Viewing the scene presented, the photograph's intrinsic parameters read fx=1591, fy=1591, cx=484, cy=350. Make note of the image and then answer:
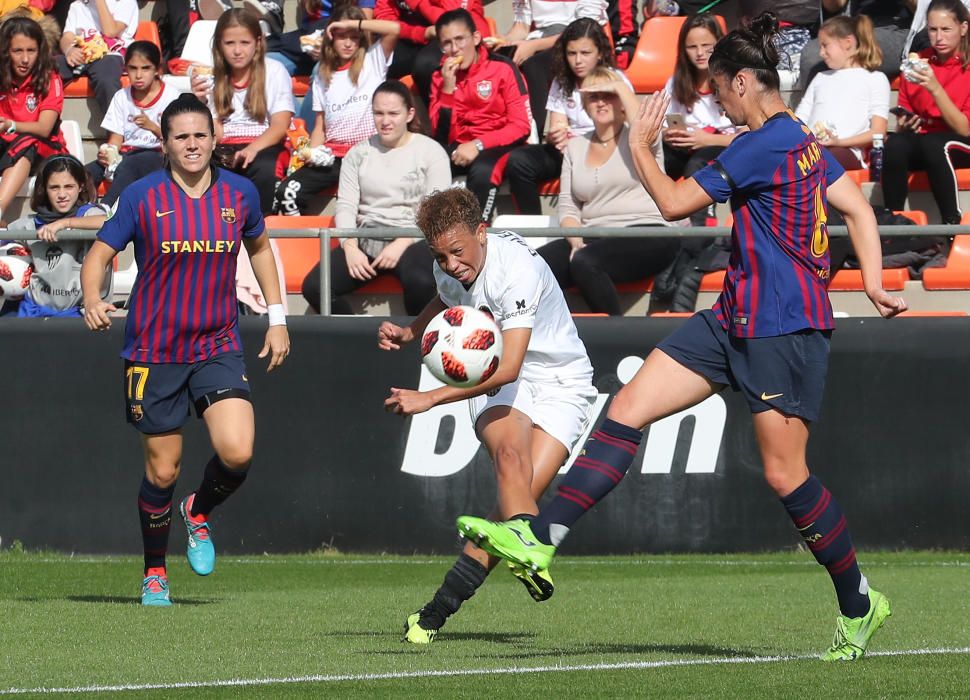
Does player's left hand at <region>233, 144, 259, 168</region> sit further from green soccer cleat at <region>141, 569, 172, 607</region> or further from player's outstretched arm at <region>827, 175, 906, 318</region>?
player's outstretched arm at <region>827, 175, 906, 318</region>

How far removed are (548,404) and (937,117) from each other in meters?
6.78

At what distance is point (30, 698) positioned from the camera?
509 centimetres

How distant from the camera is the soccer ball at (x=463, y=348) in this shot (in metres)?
6.29

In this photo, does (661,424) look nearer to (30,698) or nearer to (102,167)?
(102,167)

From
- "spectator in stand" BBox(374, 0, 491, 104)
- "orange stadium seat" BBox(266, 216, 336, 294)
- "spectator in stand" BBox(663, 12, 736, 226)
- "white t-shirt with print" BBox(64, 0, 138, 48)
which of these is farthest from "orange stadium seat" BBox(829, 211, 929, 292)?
"white t-shirt with print" BBox(64, 0, 138, 48)

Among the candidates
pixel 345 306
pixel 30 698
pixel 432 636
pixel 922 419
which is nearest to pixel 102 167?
pixel 345 306

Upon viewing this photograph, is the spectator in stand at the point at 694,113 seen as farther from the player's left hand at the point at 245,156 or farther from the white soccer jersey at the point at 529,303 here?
the white soccer jersey at the point at 529,303

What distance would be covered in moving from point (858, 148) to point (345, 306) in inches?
170

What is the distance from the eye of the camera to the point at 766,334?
19.8 ft

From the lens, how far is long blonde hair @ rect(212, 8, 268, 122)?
13.1 meters

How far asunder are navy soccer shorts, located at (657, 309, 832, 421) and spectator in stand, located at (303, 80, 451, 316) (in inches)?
218

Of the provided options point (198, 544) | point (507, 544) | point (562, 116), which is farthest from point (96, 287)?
point (562, 116)

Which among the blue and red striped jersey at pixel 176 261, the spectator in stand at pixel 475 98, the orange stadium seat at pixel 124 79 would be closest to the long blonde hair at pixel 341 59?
the spectator in stand at pixel 475 98

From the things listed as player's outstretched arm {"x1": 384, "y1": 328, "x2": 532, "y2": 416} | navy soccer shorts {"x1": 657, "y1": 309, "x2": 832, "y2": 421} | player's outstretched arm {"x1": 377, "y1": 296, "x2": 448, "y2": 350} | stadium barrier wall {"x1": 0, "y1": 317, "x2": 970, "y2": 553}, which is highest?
navy soccer shorts {"x1": 657, "y1": 309, "x2": 832, "y2": 421}
